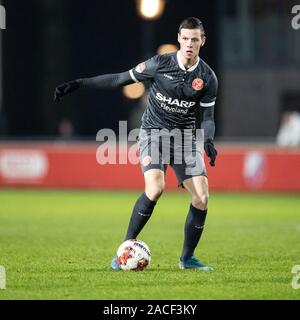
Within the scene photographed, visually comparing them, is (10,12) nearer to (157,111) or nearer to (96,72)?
(96,72)

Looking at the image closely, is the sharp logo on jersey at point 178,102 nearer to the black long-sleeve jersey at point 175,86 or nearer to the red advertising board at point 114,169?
the black long-sleeve jersey at point 175,86

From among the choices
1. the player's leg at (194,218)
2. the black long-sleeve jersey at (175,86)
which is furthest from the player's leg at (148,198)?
the black long-sleeve jersey at (175,86)

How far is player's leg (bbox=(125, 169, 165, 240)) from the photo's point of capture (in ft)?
29.3

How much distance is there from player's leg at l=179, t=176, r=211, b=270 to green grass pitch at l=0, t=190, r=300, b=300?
0.79ft

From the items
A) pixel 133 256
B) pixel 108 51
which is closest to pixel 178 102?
pixel 133 256

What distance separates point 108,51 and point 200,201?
20339 mm

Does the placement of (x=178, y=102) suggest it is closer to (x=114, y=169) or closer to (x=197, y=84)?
(x=197, y=84)

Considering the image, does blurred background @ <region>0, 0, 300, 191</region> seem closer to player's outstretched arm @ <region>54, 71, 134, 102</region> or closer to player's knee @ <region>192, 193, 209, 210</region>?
player's outstretched arm @ <region>54, 71, 134, 102</region>

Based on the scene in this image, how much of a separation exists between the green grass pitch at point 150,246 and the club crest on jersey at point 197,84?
1.76 metres

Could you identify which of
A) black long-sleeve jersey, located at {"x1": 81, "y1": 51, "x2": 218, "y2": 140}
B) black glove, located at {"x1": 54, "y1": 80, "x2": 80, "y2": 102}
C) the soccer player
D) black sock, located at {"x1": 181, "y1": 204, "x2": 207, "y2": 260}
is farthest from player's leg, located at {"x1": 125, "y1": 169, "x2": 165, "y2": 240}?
black glove, located at {"x1": 54, "y1": 80, "x2": 80, "y2": 102}

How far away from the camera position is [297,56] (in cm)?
2938

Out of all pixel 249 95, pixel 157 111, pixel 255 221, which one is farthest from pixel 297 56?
pixel 157 111

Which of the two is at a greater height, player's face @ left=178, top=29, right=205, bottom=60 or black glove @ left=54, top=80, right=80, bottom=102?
player's face @ left=178, top=29, right=205, bottom=60

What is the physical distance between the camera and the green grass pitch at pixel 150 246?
7852 mm
